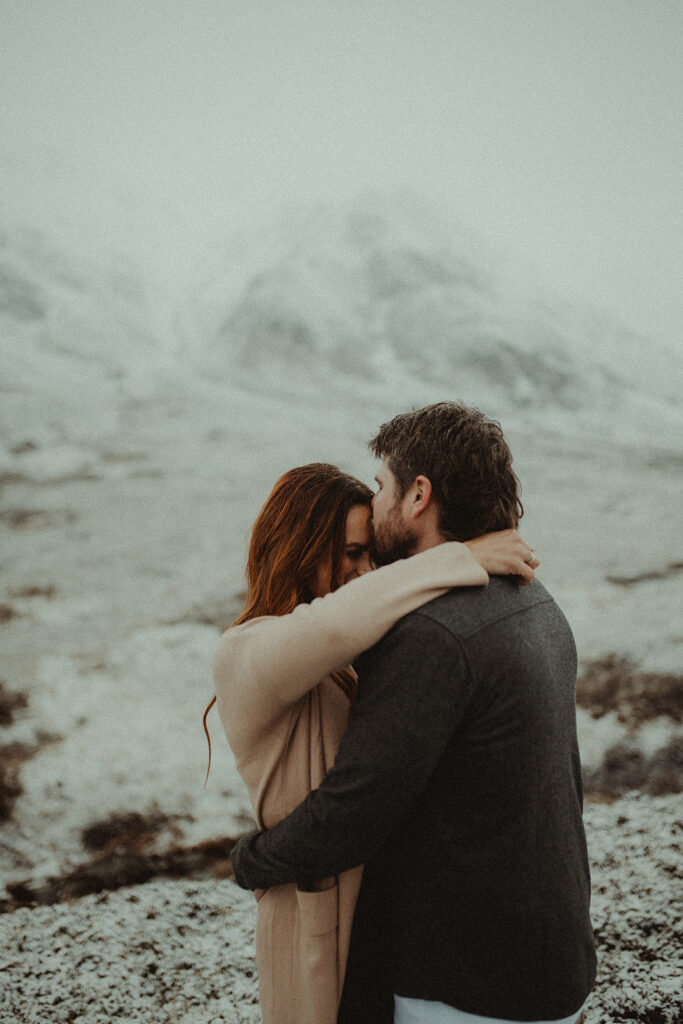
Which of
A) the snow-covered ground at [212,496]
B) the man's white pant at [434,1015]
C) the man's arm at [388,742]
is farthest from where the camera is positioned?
the snow-covered ground at [212,496]

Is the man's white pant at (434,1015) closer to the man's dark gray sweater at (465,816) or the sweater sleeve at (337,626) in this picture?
the man's dark gray sweater at (465,816)


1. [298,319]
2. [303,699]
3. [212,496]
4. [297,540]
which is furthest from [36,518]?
[303,699]

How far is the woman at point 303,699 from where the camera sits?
2.82 feet

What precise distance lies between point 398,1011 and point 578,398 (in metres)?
3.02

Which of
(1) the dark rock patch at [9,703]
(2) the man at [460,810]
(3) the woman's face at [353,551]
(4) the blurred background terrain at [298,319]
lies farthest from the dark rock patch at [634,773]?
(1) the dark rock patch at [9,703]

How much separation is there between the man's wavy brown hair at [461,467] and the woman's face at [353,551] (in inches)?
8.7

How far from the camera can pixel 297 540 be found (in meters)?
1.22

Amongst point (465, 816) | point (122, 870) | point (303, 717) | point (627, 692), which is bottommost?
point (122, 870)

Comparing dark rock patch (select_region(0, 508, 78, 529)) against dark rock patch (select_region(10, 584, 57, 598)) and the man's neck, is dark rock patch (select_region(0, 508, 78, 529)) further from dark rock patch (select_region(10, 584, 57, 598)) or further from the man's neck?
the man's neck

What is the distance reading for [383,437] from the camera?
1143 millimetres

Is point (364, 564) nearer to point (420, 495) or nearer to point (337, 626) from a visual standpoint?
point (420, 495)

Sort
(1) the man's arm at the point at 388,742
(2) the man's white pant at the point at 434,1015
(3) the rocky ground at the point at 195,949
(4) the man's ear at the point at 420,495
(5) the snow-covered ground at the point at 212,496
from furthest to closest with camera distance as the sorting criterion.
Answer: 1. (5) the snow-covered ground at the point at 212,496
2. (3) the rocky ground at the point at 195,949
3. (4) the man's ear at the point at 420,495
4. (2) the man's white pant at the point at 434,1015
5. (1) the man's arm at the point at 388,742

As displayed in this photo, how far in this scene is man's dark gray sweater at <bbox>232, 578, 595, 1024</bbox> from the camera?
816 mm

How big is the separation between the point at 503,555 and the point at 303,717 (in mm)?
425
